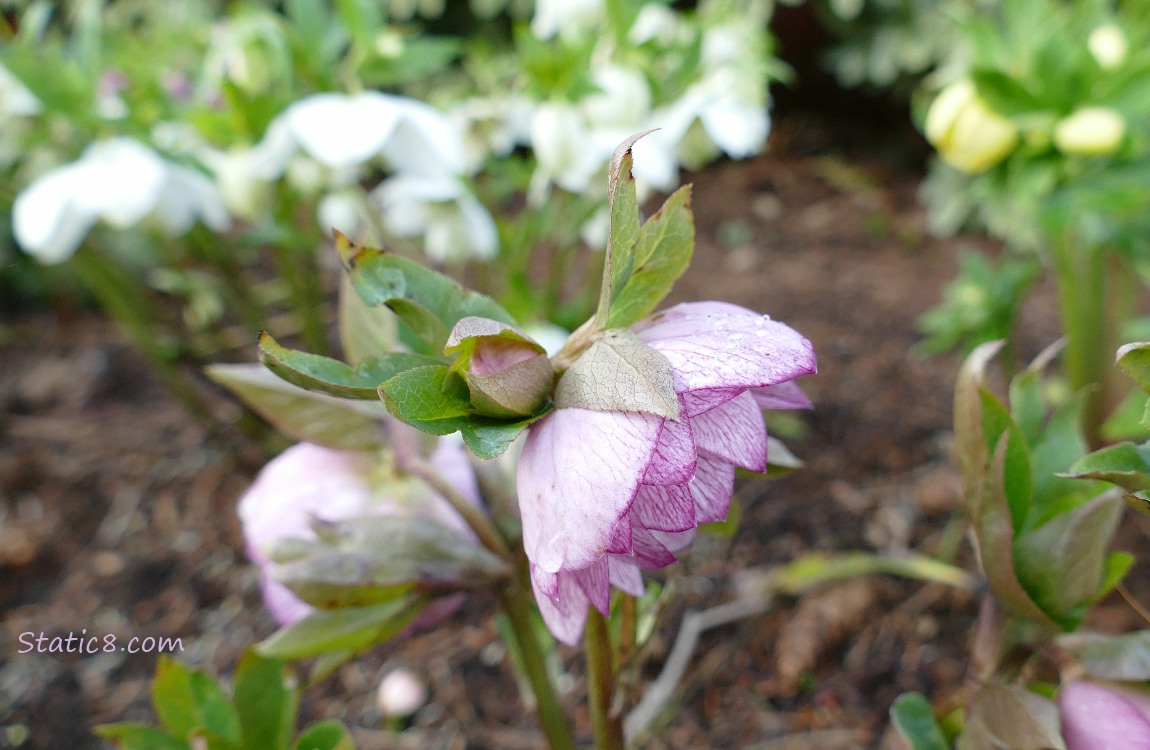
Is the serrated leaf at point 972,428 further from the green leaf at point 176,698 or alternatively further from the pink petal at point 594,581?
the green leaf at point 176,698

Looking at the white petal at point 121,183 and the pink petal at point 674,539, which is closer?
the pink petal at point 674,539

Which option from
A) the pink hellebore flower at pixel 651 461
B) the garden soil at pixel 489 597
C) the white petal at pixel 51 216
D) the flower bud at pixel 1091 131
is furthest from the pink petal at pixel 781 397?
the white petal at pixel 51 216

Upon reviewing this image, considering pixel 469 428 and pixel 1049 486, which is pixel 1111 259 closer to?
pixel 1049 486

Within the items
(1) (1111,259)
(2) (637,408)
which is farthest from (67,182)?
(1) (1111,259)

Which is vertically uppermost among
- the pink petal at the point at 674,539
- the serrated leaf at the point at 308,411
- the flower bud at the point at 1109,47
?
the flower bud at the point at 1109,47

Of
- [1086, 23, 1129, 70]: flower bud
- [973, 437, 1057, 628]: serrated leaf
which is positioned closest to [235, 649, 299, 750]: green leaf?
[973, 437, 1057, 628]: serrated leaf

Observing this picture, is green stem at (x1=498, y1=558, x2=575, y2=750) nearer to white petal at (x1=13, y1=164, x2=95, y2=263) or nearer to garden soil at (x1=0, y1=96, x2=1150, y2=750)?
garden soil at (x1=0, y1=96, x2=1150, y2=750)

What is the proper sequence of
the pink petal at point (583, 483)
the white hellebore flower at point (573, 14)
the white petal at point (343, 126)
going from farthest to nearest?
the white hellebore flower at point (573, 14)
the white petal at point (343, 126)
the pink petal at point (583, 483)

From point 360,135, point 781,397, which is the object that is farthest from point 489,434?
point 360,135
